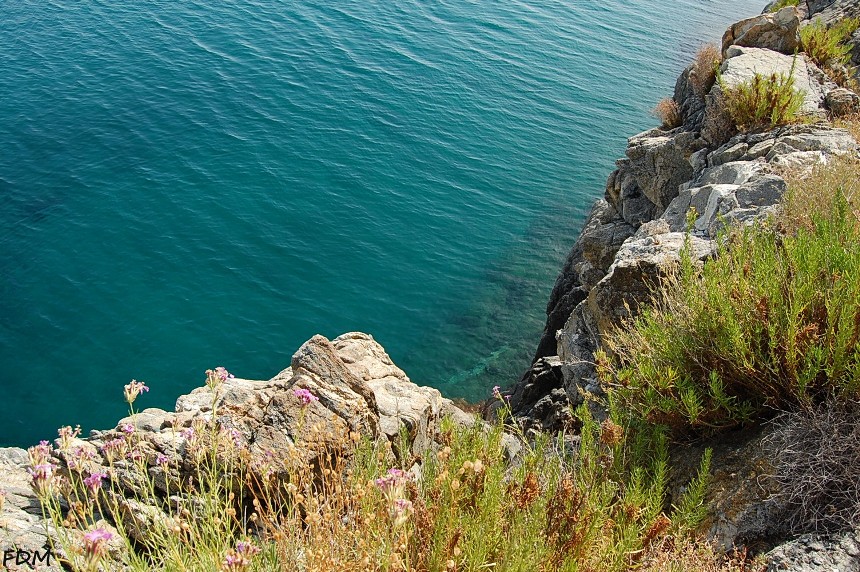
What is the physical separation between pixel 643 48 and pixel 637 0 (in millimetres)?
12468

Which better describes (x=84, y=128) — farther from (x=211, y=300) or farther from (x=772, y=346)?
(x=772, y=346)

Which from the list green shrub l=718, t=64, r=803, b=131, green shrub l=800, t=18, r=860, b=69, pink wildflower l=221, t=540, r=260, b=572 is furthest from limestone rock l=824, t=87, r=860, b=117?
pink wildflower l=221, t=540, r=260, b=572

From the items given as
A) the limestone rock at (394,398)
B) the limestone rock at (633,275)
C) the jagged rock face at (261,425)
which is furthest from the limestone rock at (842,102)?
the jagged rock face at (261,425)

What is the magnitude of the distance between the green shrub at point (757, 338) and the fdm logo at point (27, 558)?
15.4ft

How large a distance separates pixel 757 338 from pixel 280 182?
77.1 ft

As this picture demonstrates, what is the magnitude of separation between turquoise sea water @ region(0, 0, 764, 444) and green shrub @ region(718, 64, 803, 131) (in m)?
10.3

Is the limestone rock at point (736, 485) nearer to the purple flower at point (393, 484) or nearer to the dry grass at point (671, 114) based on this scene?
the purple flower at point (393, 484)

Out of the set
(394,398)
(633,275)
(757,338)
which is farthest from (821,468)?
(394,398)

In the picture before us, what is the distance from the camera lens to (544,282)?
76.3ft

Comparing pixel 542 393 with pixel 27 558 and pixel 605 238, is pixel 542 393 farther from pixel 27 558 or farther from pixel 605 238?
pixel 27 558

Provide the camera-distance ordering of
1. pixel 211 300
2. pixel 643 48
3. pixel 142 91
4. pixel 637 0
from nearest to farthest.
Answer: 1. pixel 211 300
2. pixel 142 91
3. pixel 643 48
4. pixel 637 0

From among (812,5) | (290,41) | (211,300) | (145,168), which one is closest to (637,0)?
(290,41)

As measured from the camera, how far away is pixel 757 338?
16.3 feet

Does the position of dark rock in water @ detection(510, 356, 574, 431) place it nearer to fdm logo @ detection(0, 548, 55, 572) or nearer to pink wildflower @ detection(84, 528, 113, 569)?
fdm logo @ detection(0, 548, 55, 572)
